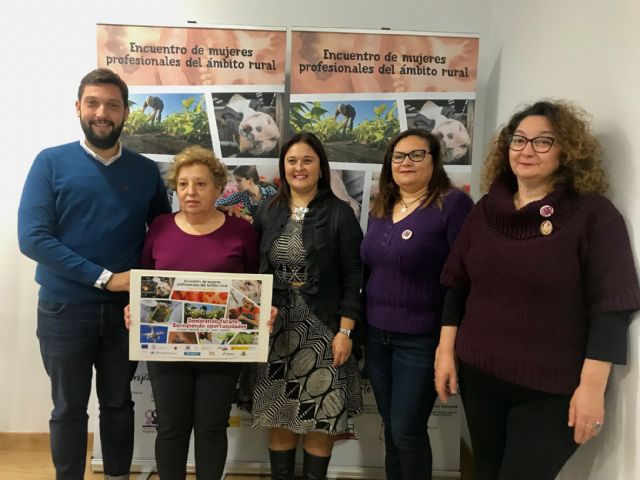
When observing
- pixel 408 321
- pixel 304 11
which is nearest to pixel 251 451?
pixel 408 321

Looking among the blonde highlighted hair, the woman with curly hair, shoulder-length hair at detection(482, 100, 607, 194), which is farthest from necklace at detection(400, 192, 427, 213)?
the blonde highlighted hair

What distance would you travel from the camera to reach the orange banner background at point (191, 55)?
229 cm

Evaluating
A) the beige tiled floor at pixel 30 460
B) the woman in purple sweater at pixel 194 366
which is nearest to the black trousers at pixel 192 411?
the woman in purple sweater at pixel 194 366

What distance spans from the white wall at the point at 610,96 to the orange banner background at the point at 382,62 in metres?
0.42

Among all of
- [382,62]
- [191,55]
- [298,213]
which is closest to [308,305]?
[298,213]

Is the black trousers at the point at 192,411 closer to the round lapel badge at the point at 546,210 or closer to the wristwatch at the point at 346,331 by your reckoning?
the wristwatch at the point at 346,331

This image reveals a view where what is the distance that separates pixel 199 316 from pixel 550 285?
4.02 ft

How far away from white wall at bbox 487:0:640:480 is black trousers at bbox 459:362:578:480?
16 cm

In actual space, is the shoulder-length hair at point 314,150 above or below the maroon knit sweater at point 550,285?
above

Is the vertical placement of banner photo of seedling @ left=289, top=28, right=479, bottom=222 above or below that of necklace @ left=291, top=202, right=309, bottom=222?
above

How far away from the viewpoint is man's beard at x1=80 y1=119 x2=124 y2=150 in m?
1.84

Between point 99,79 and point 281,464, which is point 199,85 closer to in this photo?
point 99,79

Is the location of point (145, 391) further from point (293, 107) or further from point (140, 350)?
point (293, 107)

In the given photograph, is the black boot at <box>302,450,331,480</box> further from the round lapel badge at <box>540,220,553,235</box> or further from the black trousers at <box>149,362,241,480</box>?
the round lapel badge at <box>540,220,553,235</box>
